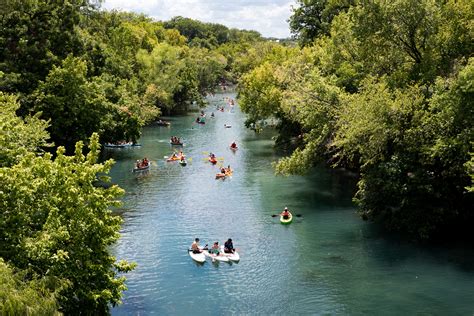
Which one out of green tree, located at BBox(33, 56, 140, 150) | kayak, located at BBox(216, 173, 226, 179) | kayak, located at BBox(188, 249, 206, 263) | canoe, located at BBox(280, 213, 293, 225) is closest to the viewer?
kayak, located at BBox(188, 249, 206, 263)

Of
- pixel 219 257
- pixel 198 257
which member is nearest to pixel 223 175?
pixel 219 257

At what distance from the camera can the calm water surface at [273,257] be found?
22.4 m

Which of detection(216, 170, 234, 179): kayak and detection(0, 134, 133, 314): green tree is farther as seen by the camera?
detection(216, 170, 234, 179): kayak

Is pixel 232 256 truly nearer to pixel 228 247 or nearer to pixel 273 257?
pixel 228 247

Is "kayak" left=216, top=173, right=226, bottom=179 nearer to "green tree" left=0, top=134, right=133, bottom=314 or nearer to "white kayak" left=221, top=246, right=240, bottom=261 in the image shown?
"white kayak" left=221, top=246, right=240, bottom=261

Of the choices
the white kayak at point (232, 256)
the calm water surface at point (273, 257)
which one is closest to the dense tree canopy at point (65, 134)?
the calm water surface at point (273, 257)

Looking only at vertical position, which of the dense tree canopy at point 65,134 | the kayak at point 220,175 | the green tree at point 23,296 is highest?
the dense tree canopy at point 65,134

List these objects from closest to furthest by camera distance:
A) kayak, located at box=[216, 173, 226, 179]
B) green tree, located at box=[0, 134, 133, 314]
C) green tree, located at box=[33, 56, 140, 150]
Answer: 1. green tree, located at box=[0, 134, 133, 314]
2. green tree, located at box=[33, 56, 140, 150]
3. kayak, located at box=[216, 173, 226, 179]

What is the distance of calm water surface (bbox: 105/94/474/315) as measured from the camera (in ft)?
73.5

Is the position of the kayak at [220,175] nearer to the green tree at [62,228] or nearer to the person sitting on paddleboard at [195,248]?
the person sitting on paddleboard at [195,248]

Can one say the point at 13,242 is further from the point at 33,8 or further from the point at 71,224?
the point at 33,8

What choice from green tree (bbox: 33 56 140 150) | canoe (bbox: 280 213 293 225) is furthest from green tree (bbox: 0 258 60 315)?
green tree (bbox: 33 56 140 150)

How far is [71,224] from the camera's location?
15711 mm

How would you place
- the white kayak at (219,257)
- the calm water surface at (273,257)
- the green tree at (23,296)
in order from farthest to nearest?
the white kayak at (219,257) → the calm water surface at (273,257) → the green tree at (23,296)
